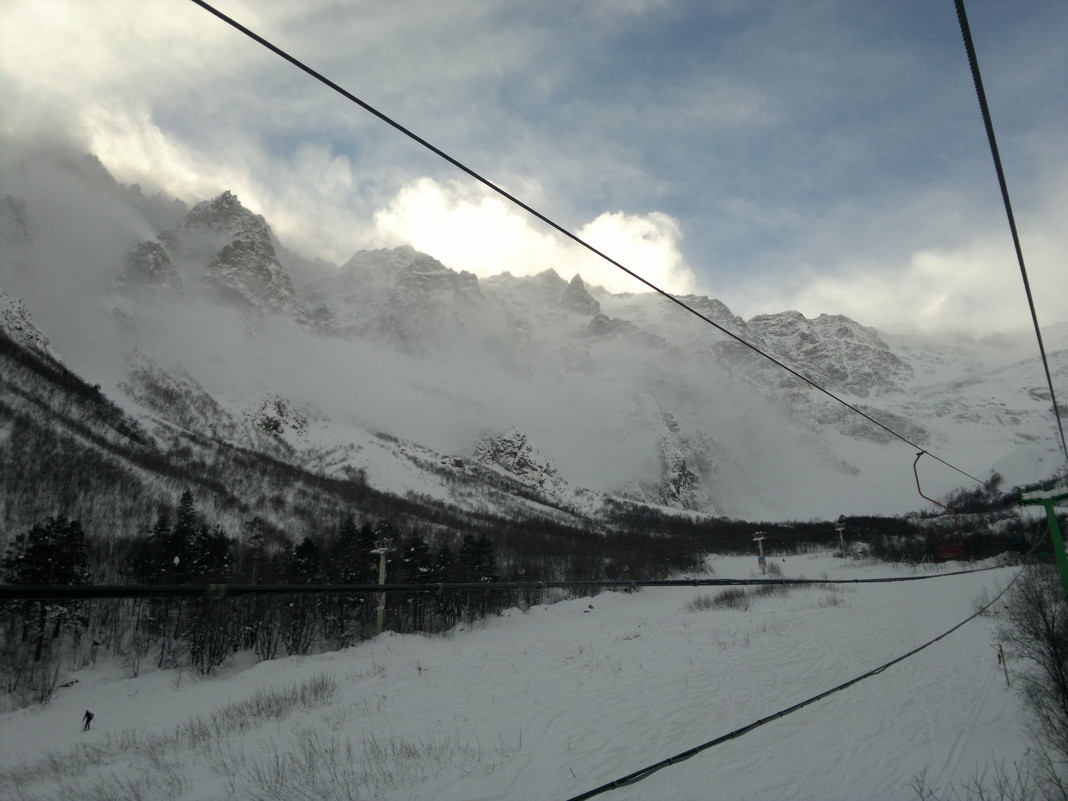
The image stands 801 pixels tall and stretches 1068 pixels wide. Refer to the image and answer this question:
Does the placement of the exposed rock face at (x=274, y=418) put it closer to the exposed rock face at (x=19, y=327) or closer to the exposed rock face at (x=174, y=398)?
the exposed rock face at (x=174, y=398)

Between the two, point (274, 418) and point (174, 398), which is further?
point (274, 418)

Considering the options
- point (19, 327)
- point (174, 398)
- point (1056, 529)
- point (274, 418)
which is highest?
point (19, 327)

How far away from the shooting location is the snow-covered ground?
10.6 m

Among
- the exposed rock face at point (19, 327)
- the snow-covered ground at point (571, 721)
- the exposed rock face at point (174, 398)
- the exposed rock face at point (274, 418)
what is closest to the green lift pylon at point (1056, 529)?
the snow-covered ground at point (571, 721)

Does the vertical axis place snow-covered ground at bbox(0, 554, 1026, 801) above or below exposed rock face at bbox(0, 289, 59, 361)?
below

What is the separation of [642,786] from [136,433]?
132316mm

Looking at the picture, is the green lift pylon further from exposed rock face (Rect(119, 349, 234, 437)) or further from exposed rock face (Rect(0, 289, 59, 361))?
exposed rock face (Rect(119, 349, 234, 437))

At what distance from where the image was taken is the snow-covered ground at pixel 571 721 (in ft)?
34.6

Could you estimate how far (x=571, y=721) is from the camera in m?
14.9

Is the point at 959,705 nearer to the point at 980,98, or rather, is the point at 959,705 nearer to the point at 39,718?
the point at 980,98

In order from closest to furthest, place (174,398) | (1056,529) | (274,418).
Result: (1056,529) → (174,398) → (274,418)

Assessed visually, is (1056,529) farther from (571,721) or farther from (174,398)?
(174,398)

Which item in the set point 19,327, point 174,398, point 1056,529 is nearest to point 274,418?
point 174,398

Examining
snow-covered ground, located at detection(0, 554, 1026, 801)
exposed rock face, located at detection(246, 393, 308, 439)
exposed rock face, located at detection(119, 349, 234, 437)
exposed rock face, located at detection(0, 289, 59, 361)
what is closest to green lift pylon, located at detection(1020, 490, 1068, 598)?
snow-covered ground, located at detection(0, 554, 1026, 801)
